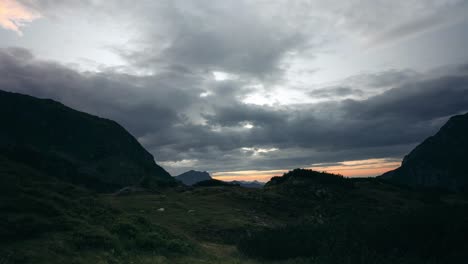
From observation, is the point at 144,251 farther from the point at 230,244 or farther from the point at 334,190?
the point at 334,190

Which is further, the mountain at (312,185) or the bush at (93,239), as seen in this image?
the mountain at (312,185)

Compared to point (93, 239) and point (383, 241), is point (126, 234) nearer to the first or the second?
point (93, 239)

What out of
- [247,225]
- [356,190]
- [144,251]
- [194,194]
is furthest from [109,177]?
[144,251]

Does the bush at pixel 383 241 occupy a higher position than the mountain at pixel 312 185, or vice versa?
the mountain at pixel 312 185

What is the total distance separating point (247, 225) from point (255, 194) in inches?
830

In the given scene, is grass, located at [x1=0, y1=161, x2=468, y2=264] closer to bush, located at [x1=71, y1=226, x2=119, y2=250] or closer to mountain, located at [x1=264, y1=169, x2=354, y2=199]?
bush, located at [x1=71, y1=226, x2=119, y2=250]

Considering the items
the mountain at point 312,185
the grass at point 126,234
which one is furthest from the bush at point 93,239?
the mountain at point 312,185

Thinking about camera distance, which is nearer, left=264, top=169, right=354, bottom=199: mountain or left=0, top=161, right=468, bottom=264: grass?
left=0, top=161, right=468, bottom=264: grass

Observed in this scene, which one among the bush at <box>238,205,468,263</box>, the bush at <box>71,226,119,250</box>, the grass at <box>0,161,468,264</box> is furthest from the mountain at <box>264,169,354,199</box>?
the bush at <box>71,226,119,250</box>

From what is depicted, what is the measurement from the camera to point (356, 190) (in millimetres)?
67938

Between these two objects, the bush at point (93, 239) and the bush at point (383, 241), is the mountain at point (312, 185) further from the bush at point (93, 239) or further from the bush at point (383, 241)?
the bush at point (93, 239)

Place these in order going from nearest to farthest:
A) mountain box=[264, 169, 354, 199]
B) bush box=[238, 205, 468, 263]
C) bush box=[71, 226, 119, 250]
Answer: bush box=[238, 205, 468, 263] < bush box=[71, 226, 119, 250] < mountain box=[264, 169, 354, 199]

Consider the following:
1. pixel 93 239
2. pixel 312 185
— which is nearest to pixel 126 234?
pixel 93 239

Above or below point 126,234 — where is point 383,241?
below
